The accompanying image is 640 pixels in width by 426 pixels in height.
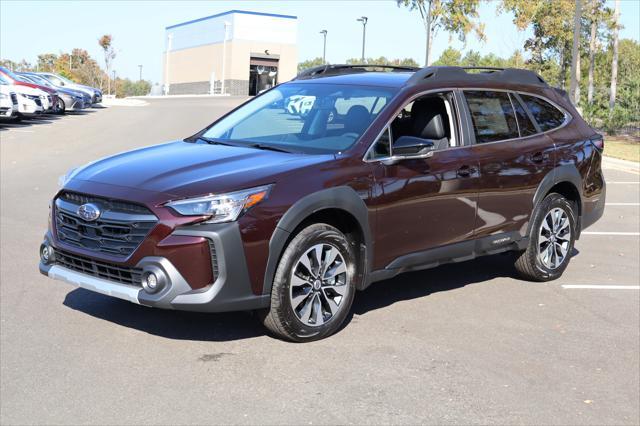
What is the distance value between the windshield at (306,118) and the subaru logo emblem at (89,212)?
1437 millimetres

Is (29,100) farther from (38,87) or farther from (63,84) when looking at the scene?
(63,84)

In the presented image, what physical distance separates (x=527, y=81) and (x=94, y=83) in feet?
282

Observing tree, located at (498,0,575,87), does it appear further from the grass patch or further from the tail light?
the tail light

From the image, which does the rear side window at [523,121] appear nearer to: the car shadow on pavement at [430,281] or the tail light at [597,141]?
the tail light at [597,141]

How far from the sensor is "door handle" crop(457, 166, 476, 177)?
6441 mm

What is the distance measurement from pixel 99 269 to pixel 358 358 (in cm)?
177

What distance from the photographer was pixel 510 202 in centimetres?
699

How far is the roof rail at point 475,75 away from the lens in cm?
646

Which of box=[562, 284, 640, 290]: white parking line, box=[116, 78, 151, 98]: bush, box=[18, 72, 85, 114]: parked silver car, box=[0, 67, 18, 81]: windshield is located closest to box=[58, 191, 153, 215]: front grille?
box=[562, 284, 640, 290]: white parking line

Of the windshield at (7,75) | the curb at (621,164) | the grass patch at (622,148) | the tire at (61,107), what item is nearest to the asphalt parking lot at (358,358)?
the curb at (621,164)

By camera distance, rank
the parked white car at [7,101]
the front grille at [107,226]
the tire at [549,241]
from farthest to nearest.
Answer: the parked white car at [7,101] < the tire at [549,241] < the front grille at [107,226]

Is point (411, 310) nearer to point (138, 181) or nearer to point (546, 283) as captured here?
point (546, 283)

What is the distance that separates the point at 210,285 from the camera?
502 cm

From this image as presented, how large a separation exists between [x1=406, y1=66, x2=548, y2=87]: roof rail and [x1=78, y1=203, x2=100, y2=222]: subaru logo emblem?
8.45 feet
